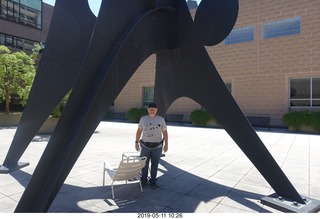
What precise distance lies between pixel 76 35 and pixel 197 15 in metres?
2.96

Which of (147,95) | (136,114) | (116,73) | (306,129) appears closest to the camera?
(116,73)

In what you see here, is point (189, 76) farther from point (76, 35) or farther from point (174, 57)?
point (76, 35)

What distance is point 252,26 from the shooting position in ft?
65.7

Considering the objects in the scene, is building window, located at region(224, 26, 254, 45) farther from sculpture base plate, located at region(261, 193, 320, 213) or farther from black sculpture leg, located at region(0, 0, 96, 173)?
sculpture base plate, located at region(261, 193, 320, 213)

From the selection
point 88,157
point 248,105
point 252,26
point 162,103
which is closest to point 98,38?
point 162,103

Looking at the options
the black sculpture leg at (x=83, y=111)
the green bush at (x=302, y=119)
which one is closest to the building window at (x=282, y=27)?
the green bush at (x=302, y=119)

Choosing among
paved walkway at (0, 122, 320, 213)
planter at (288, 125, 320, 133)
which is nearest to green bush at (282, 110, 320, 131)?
planter at (288, 125, 320, 133)

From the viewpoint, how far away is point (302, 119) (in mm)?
16047

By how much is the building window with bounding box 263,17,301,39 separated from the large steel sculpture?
15587 millimetres

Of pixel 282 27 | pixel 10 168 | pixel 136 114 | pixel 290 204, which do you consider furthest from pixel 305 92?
pixel 10 168

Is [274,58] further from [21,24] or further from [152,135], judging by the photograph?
[21,24]

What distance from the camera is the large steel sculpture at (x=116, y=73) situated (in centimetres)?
350

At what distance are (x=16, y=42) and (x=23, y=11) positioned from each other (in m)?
3.73

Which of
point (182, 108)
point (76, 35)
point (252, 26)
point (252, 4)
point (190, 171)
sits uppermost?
point (252, 4)
